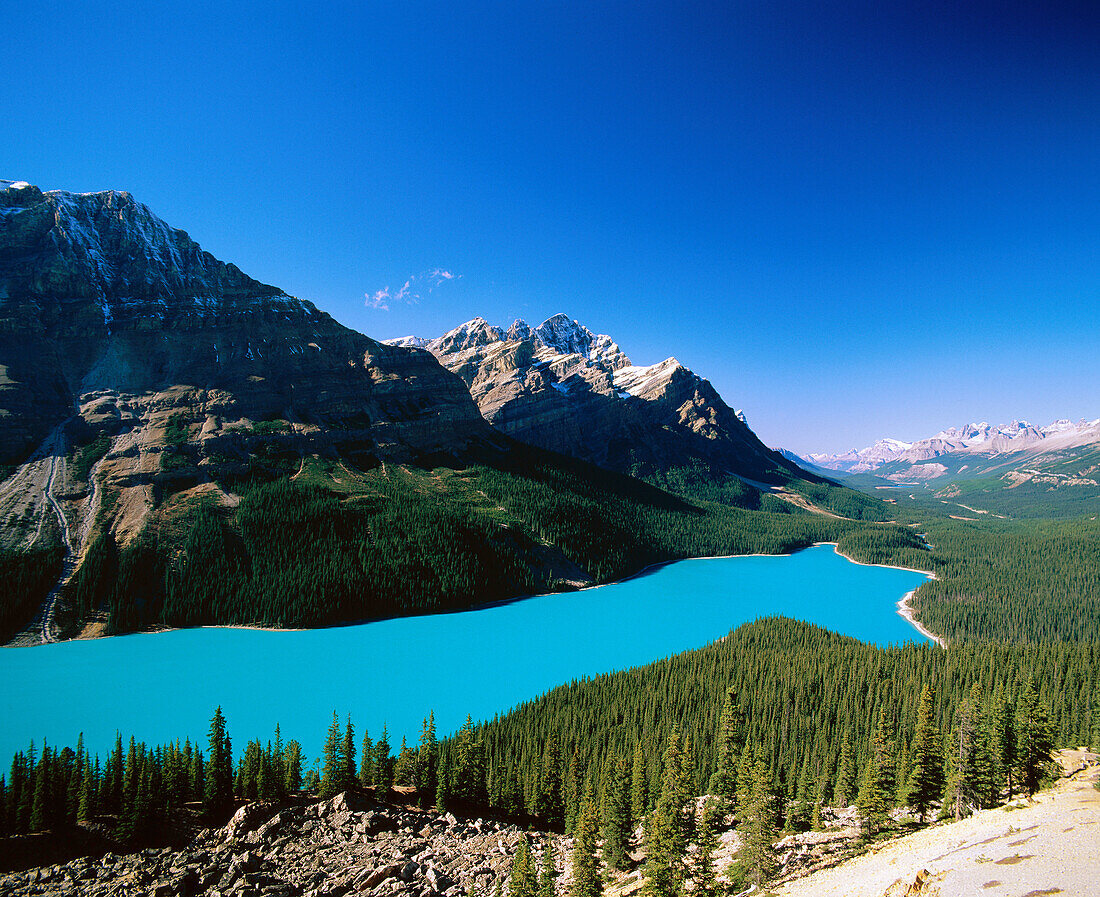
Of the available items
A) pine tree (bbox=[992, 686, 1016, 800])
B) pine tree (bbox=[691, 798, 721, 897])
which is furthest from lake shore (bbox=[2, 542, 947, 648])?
pine tree (bbox=[691, 798, 721, 897])

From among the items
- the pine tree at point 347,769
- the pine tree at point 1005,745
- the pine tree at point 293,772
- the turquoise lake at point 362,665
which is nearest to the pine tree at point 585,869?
the pine tree at point 347,769

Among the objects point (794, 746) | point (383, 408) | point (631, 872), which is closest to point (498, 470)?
point (383, 408)

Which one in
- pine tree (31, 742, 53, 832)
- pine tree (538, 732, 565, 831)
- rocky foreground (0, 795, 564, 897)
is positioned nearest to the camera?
rocky foreground (0, 795, 564, 897)

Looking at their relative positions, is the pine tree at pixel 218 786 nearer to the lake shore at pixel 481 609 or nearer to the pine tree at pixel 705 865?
the pine tree at pixel 705 865

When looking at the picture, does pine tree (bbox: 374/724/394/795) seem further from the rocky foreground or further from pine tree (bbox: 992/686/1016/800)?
pine tree (bbox: 992/686/1016/800)

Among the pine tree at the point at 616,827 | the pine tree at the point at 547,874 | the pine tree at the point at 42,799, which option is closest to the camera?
the pine tree at the point at 547,874

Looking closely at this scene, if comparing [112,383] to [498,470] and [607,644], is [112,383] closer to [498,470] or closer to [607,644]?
[498,470]

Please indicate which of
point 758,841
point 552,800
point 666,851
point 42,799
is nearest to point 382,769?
point 552,800
